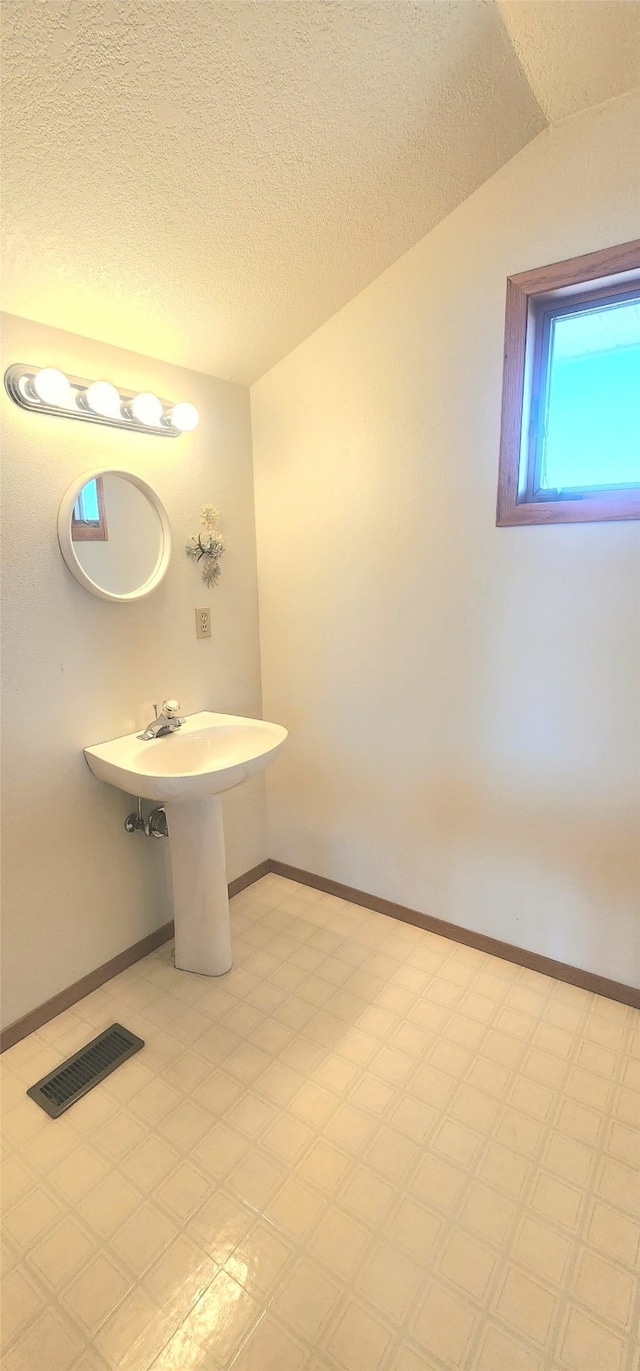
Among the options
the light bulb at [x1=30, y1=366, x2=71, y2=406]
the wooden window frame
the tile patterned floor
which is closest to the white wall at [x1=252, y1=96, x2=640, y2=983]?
the tile patterned floor

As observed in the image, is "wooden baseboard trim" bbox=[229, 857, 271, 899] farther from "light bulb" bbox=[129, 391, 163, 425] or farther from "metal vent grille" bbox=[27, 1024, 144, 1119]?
"light bulb" bbox=[129, 391, 163, 425]

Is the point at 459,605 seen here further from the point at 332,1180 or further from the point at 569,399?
the point at 332,1180

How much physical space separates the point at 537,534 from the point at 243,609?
110 centimetres

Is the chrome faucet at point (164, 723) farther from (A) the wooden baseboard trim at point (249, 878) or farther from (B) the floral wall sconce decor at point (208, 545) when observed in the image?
(A) the wooden baseboard trim at point (249, 878)

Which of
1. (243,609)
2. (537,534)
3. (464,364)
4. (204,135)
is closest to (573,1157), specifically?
(537,534)

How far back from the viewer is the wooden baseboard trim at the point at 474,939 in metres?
Answer: 1.82

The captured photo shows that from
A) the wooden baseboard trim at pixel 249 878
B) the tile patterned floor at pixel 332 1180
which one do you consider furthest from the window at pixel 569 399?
the wooden baseboard trim at pixel 249 878

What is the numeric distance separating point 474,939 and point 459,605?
3.79 feet

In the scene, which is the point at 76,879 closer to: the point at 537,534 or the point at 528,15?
the point at 537,534

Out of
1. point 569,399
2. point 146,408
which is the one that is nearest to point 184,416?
point 146,408

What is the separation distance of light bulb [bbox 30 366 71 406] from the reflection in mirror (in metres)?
0.22

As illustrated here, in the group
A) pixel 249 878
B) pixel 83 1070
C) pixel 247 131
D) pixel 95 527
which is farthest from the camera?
pixel 249 878

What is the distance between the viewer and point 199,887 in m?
1.87

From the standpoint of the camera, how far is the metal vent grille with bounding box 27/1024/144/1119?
1.51m
